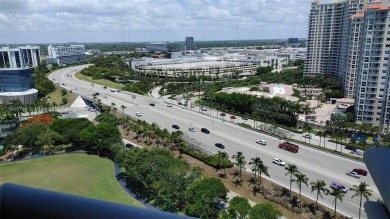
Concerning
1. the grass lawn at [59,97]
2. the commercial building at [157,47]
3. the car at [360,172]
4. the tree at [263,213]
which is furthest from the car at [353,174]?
Answer: the commercial building at [157,47]

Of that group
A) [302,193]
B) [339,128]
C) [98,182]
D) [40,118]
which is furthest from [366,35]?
[40,118]

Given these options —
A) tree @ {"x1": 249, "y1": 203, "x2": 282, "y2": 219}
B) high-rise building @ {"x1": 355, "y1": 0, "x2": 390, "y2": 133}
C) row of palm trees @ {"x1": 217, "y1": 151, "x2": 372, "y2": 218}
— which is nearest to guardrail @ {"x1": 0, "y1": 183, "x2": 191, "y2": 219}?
tree @ {"x1": 249, "y1": 203, "x2": 282, "y2": 219}

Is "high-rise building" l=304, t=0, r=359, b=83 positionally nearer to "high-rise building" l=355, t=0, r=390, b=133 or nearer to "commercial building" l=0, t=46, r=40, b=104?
"high-rise building" l=355, t=0, r=390, b=133

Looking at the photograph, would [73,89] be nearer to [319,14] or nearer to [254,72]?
[254,72]

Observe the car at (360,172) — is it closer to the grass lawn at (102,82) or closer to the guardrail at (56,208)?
the guardrail at (56,208)

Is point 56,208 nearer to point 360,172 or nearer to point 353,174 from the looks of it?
point 353,174

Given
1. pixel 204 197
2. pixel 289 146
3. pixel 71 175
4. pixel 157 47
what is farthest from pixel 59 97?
pixel 157 47
